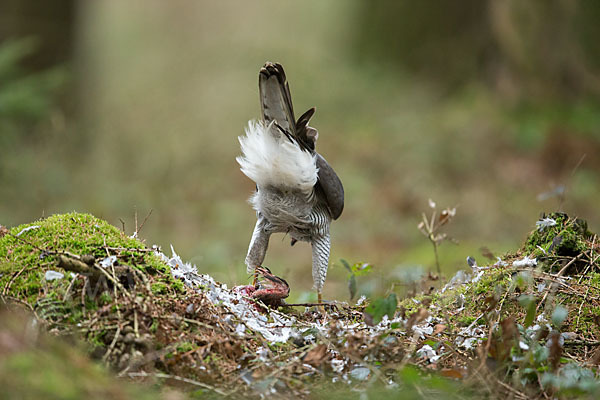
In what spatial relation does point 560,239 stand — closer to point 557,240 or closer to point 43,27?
point 557,240

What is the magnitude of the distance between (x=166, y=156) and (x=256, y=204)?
736cm

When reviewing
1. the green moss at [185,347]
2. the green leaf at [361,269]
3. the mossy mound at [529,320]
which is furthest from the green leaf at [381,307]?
the green leaf at [361,269]

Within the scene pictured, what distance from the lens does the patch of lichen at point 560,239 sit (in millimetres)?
4148

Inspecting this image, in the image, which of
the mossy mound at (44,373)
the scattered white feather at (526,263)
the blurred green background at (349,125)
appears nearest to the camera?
the mossy mound at (44,373)

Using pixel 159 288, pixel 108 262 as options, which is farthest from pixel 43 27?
pixel 159 288

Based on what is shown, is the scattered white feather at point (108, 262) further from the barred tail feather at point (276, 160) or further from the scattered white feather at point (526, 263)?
the scattered white feather at point (526, 263)

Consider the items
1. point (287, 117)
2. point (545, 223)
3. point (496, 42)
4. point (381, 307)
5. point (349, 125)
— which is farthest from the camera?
point (349, 125)

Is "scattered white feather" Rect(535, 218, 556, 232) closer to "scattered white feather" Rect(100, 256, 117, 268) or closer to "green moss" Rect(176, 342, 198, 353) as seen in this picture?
"green moss" Rect(176, 342, 198, 353)

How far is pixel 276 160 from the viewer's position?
4.40 m

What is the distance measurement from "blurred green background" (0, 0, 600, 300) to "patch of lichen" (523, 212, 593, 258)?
132cm

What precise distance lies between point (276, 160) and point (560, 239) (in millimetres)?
2218

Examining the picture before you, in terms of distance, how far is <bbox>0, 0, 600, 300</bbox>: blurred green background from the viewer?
354 inches

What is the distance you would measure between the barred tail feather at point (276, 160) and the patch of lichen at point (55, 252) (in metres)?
1.37

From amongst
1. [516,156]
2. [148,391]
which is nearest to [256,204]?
[148,391]
